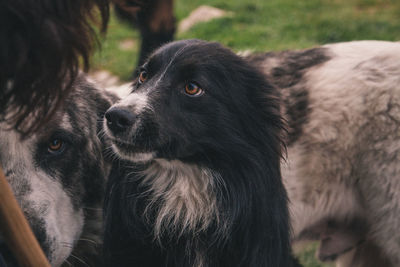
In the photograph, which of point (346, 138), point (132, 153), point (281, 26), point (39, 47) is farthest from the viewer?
point (281, 26)

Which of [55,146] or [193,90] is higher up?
[193,90]

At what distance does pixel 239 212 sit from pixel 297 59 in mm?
1459

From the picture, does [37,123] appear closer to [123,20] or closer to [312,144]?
[312,144]

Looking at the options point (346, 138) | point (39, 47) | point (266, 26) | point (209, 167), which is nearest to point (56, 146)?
point (209, 167)

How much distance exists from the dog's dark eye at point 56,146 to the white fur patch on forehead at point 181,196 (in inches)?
19.0

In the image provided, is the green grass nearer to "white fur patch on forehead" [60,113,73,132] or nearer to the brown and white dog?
the brown and white dog

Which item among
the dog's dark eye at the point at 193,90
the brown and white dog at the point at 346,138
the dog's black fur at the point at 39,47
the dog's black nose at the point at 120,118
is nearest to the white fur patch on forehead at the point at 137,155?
the dog's black nose at the point at 120,118

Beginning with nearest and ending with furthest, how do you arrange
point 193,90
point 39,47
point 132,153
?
1. point 39,47
2. point 132,153
3. point 193,90

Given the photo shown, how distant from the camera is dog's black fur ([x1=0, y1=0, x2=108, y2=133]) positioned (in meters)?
1.40

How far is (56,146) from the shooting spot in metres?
2.69

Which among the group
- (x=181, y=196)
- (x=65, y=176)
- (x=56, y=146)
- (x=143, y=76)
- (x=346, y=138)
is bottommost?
(x=346, y=138)

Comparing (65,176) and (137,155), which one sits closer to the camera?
(137,155)

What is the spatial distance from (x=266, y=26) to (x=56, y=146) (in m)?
5.60

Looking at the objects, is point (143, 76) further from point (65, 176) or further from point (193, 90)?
point (65, 176)
